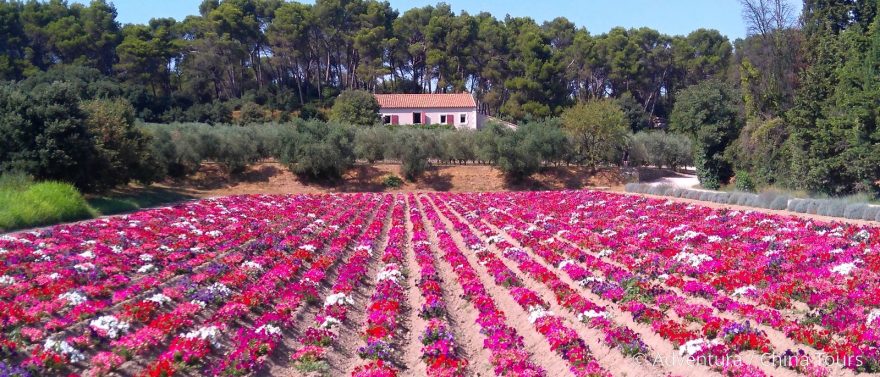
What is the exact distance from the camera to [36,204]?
924 inches

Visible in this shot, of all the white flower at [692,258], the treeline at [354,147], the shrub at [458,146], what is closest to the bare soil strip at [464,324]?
the white flower at [692,258]

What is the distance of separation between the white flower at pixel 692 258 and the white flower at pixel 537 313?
449 cm

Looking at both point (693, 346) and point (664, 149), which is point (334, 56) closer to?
point (664, 149)

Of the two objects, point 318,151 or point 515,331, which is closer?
point 515,331

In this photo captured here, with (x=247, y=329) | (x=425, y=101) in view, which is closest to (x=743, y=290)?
(x=247, y=329)

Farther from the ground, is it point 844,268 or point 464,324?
point 844,268

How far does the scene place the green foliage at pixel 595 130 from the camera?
51469 mm

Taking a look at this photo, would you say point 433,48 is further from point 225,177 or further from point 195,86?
point 225,177

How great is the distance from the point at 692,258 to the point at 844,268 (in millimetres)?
2860

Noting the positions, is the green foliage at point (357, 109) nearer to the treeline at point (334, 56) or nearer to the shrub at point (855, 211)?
the treeline at point (334, 56)

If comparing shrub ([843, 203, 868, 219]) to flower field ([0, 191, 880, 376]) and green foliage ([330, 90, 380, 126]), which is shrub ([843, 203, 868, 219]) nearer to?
flower field ([0, 191, 880, 376])

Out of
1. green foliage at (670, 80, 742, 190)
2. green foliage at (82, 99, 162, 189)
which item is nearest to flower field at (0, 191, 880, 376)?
green foliage at (82, 99, 162, 189)

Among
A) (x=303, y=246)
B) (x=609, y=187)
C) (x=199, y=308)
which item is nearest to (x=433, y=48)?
(x=609, y=187)

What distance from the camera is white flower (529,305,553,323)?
33.3 feet
